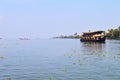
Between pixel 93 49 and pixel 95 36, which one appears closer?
pixel 93 49

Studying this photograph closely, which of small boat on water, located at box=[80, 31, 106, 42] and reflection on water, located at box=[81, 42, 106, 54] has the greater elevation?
small boat on water, located at box=[80, 31, 106, 42]

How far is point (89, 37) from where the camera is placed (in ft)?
494

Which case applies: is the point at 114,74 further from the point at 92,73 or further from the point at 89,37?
the point at 89,37

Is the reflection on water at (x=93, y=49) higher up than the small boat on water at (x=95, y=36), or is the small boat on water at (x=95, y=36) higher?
the small boat on water at (x=95, y=36)

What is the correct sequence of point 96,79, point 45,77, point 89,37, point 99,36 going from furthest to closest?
point 89,37, point 99,36, point 45,77, point 96,79

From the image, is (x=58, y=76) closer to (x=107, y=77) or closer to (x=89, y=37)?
(x=107, y=77)

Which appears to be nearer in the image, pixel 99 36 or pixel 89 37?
pixel 99 36

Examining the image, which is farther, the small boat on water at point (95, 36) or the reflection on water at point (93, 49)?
the small boat on water at point (95, 36)

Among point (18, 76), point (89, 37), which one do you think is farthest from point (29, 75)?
point (89, 37)

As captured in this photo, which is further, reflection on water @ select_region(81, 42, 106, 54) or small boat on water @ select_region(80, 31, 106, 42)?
small boat on water @ select_region(80, 31, 106, 42)

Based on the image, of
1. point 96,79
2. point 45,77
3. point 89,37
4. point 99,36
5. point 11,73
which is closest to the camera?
point 96,79

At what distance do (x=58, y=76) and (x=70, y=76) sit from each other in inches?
48.9

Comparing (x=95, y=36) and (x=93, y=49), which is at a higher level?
(x=95, y=36)

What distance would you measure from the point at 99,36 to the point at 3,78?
367 feet
